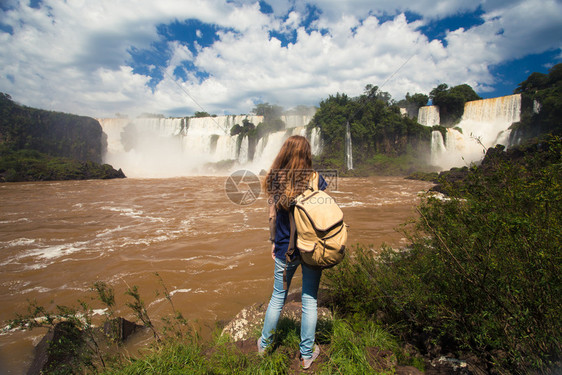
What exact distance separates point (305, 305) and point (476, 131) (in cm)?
3804

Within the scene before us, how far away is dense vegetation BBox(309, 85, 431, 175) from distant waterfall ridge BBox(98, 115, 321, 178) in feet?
8.24

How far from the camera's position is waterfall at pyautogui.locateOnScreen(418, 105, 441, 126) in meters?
36.1

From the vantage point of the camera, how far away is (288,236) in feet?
6.62

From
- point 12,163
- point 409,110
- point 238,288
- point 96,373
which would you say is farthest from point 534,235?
point 409,110

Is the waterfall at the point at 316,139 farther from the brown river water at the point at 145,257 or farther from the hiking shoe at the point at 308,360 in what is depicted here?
the hiking shoe at the point at 308,360

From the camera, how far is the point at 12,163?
92.7ft

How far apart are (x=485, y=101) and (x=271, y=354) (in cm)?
3947

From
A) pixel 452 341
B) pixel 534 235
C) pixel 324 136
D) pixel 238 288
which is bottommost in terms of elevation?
pixel 238 288

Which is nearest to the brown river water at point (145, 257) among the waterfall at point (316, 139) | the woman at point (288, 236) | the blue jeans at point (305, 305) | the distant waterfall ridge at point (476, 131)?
the blue jeans at point (305, 305)

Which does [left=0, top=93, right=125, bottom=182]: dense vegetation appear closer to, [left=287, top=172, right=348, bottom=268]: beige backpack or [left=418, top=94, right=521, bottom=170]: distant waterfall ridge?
[left=287, top=172, right=348, bottom=268]: beige backpack

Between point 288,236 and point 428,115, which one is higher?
point 428,115

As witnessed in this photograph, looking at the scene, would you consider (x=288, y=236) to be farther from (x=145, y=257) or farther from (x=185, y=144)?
(x=185, y=144)

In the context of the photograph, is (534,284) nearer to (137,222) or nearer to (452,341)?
(452,341)

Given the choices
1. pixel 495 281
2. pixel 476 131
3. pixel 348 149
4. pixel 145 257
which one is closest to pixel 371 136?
pixel 348 149
